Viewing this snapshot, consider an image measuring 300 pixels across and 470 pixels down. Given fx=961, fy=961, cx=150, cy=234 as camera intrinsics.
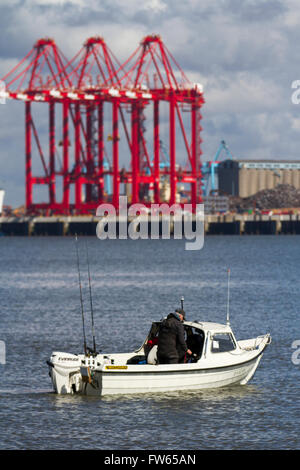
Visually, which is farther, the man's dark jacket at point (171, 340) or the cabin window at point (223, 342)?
the cabin window at point (223, 342)

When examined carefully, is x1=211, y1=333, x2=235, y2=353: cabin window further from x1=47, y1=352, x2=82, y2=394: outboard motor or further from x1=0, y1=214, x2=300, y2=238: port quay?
x1=0, y1=214, x2=300, y2=238: port quay

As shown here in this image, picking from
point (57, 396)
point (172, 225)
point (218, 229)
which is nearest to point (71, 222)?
point (172, 225)

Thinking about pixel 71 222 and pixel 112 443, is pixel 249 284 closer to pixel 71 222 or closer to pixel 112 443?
pixel 112 443

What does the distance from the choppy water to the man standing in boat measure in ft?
3.80

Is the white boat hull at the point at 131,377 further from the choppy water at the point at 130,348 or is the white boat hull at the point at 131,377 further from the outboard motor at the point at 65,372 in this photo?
the choppy water at the point at 130,348

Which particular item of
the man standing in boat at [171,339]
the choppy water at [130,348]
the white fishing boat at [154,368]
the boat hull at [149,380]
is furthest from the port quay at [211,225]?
the man standing in boat at [171,339]

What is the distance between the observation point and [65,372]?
21484mm

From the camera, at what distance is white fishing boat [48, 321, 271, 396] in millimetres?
21172

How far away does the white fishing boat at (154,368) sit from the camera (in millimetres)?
21172

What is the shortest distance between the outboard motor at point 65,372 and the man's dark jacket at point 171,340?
73.4 inches

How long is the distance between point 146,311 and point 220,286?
16103mm

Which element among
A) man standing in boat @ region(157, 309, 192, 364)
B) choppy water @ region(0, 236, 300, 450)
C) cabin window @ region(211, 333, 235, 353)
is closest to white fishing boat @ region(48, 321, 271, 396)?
cabin window @ region(211, 333, 235, 353)

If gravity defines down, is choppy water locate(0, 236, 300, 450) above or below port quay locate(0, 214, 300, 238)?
above

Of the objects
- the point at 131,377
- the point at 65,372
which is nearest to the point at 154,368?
the point at 131,377
